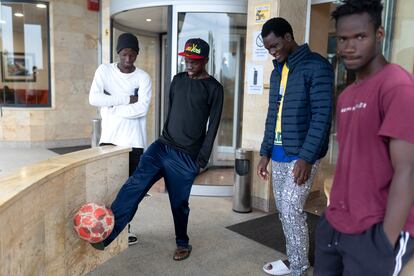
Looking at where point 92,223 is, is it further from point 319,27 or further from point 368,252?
point 319,27

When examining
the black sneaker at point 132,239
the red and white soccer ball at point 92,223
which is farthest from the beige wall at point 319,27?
the red and white soccer ball at point 92,223

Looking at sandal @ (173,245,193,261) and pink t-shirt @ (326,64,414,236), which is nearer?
pink t-shirt @ (326,64,414,236)

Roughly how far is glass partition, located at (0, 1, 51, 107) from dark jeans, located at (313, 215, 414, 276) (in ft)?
27.4

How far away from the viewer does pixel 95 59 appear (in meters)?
9.23

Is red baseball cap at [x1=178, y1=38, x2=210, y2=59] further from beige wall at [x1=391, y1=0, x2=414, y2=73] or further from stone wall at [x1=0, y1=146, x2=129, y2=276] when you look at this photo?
beige wall at [x1=391, y1=0, x2=414, y2=73]

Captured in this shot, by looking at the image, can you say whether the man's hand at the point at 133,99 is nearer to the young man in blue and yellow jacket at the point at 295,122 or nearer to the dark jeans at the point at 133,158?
the dark jeans at the point at 133,158

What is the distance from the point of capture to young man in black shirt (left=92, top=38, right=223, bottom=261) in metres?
3.16

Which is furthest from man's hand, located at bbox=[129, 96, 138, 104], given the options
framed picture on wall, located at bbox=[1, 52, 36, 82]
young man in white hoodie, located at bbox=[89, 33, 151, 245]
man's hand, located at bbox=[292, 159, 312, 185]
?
framed picture on wall, located at bbox=[1, 52, 36, 82]

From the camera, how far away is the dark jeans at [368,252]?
53.8 inches

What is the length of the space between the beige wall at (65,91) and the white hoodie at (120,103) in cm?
588

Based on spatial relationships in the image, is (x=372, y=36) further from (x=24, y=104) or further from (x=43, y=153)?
(x=24, y=104)

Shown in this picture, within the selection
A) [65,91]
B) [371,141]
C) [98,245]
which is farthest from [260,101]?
[65,91]

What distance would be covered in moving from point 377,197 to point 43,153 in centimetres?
774

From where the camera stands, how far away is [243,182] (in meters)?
4.65
